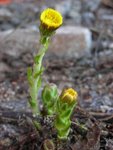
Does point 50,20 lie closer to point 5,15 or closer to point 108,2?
point 5,15

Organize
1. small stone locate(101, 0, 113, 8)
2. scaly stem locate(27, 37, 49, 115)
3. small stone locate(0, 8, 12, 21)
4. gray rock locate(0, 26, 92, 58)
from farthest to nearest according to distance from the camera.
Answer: small stone locate(101, 0, 113, 8)
small stone locate(0, 8, 12, 21)
gray rock locate(0, 26, 92, 58)
scaly stem locate(27, 37, 49, 115)

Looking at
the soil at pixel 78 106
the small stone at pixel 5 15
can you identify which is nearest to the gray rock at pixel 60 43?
the soil at pixel 78 106

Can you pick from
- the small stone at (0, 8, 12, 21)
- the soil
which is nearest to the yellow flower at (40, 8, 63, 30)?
the soil

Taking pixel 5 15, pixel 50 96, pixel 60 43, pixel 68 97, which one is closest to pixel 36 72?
pixel 50 96

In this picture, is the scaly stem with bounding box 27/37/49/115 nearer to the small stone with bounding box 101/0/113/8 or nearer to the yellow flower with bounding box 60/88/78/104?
the yellow flower with bounding box 60/88/78/104

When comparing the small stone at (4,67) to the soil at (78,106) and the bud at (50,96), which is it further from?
the bud at (50,96)

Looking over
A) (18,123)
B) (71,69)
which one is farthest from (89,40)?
(18,123)
